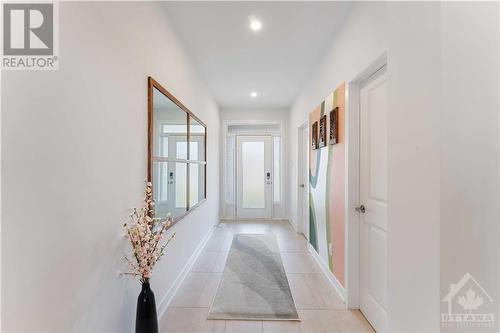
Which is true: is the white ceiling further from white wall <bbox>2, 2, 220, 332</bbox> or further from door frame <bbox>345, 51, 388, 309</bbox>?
door frame <bbox>345, 51, 388, 309</bbox>

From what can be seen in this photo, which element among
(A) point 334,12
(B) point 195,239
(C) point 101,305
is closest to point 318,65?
(A) point 334,12

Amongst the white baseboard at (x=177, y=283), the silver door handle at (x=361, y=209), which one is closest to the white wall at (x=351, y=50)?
the silver door handle at (x=361, y=209)

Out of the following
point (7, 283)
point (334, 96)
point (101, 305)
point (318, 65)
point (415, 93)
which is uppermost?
point (318, 65)

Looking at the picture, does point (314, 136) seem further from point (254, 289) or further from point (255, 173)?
point (255, 173)

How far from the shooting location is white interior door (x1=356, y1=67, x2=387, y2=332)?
5.90 feet

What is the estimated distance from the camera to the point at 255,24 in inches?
89.8

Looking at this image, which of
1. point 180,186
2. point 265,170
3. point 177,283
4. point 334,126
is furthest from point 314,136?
point 265,170

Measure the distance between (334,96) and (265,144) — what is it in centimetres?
322

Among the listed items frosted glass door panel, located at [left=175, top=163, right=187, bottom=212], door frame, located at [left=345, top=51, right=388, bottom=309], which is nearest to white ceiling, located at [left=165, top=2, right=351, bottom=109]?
door frame, located at [left=345, top=51, right=388, bottom=309]

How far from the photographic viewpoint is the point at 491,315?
1065 mm

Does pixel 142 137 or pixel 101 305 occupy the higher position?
pixel 142 137

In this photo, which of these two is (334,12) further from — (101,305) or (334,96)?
(101,305)

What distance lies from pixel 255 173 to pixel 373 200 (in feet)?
12.8

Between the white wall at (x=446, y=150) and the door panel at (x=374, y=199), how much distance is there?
0.46m
